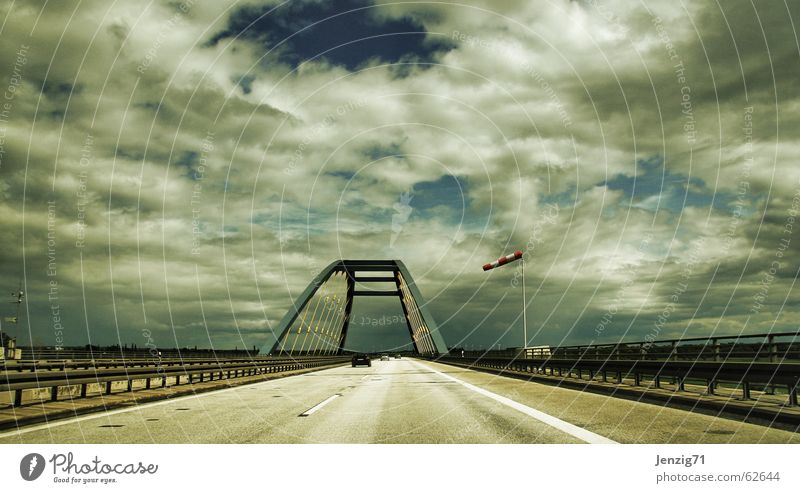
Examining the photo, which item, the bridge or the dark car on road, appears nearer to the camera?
the bridge

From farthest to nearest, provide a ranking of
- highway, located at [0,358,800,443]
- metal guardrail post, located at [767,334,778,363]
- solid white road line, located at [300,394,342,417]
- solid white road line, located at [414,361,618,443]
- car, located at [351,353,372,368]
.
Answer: car, located at [351,353,372,368] → metal guardrail post, located at [767,334,778,363] → solid white road line, located at [300,394,342,417] → highway, located at [0,358,800,443] → solid white road line, located at [414,361,618,443]

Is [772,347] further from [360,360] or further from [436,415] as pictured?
[360,360]

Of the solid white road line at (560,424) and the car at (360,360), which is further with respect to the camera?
the car at (360,360)

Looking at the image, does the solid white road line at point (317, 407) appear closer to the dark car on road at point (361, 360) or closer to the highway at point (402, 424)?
the highway at point (402, 424)

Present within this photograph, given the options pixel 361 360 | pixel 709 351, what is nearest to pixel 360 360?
pixel 361 360

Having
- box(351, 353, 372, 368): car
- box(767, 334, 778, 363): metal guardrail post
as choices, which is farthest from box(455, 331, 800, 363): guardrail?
box(351, 353, 372, 368): car

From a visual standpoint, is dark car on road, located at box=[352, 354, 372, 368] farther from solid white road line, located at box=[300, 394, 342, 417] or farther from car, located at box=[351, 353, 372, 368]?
solid white road line, located at box=[300, 394, 342, 417]

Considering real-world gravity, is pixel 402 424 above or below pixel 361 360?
above

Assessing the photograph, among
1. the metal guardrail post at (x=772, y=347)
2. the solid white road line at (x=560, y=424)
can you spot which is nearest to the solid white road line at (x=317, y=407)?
the solid white road line at (x=560, y=424)

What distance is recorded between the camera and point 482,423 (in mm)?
9742

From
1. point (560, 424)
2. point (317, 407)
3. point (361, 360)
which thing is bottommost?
point (361, 360)
